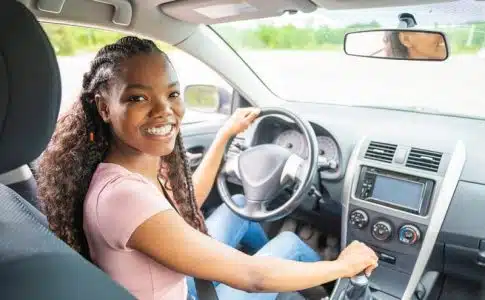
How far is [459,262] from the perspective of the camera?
2.26 metres

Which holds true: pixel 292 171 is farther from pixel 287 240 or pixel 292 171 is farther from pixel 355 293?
pixel 355 293

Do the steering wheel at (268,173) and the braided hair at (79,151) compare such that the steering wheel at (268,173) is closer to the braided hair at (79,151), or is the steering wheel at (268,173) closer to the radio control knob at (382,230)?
the radio control knob at (382,230)

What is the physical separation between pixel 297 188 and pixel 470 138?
0.80 meters

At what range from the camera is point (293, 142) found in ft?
8.04

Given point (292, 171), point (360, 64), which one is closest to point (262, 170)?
point (292, 171)

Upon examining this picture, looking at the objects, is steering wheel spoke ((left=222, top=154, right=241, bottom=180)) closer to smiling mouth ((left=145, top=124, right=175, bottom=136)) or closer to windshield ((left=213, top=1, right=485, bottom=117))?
windshield ((left=213, top=1, right=485, bottom=117))

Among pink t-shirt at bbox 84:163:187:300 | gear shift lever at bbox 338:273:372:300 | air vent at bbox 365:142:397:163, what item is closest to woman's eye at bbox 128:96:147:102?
pink t-shirt at bbox 84:163:187:300

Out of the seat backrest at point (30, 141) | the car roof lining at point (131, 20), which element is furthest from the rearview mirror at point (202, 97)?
the seat backrest at point (30, 141)

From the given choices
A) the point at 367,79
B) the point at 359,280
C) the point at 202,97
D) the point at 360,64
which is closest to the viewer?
the point at 359,280

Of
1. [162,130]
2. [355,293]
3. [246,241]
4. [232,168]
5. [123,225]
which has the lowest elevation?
[246,241]

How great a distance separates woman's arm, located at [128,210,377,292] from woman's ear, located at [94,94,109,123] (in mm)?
377

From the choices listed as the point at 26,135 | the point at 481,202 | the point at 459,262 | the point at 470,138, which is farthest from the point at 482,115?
the point at 26,135

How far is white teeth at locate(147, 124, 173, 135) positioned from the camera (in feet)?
4.68

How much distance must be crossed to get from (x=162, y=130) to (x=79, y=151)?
257mm
